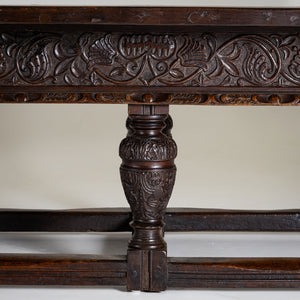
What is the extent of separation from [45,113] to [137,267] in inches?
67.6

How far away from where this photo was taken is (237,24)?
165 cm

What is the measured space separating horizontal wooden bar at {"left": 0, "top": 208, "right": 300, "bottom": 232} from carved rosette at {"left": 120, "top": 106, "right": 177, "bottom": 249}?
523mm

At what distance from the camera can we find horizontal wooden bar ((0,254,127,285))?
1.85 m

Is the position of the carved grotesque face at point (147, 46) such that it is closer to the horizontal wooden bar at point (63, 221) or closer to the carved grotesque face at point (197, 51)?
the carved grotesque face at point (197, 51)

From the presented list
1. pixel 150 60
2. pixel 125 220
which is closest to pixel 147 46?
pixel 150 60

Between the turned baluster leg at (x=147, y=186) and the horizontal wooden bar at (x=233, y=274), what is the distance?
0.17 feet

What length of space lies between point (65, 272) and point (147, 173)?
0.33m

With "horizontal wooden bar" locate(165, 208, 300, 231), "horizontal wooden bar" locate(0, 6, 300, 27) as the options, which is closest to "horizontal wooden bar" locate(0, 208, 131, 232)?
"horizontal wooden bar" locate(165, 208, 300, 231)

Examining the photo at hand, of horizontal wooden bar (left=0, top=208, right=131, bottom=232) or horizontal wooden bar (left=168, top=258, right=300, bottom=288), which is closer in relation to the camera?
horizontal wooden bar (left=168, top=258, right=300, bottom=288)

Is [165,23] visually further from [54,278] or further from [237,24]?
[54,278]

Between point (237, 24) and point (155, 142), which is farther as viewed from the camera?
point (155, 142)

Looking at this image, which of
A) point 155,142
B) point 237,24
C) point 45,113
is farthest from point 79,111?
point 237,24

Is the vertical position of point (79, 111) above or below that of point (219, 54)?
above

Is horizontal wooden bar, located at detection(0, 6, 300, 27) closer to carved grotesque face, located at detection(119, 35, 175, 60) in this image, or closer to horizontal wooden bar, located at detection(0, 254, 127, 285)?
carved grotesque face, located at detection(119, 35, 175, 60)
